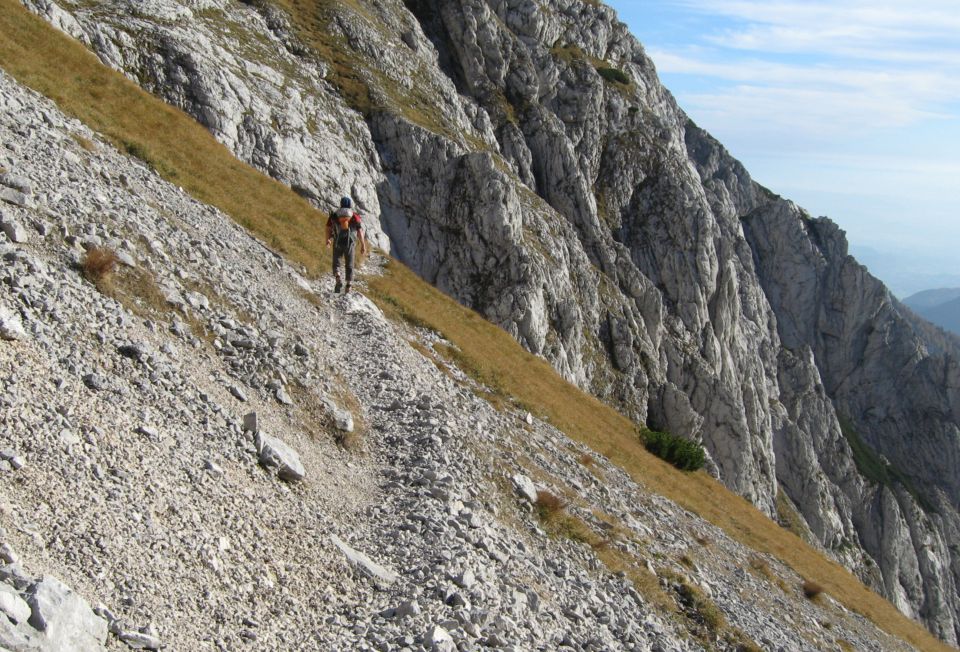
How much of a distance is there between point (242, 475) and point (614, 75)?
114 metres

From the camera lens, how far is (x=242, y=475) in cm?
1295

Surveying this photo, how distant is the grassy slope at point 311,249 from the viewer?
28.2 meters

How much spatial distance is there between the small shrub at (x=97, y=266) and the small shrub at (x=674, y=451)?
31.1m

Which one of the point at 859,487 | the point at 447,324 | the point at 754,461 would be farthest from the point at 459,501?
the point at 859,487

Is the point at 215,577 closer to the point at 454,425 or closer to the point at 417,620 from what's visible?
the point at 417,620

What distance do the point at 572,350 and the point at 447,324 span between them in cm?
4070

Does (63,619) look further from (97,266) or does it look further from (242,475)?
(97,266)

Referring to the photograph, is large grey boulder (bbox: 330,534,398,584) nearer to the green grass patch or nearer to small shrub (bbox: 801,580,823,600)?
small shrub (bbox: 801,580,823,600)

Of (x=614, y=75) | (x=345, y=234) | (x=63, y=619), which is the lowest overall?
(x=63, y=619)

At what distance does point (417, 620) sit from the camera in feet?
37.1

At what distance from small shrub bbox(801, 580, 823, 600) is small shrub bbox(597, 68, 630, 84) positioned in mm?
97172

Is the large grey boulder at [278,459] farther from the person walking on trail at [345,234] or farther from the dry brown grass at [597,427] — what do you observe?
the dry brown grass at [597,427]

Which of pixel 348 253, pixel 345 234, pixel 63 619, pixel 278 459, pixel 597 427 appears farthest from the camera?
pixel 597 427

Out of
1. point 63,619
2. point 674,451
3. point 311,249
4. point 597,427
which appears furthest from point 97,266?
point 674,451
